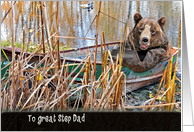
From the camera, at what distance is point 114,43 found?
2.60 m

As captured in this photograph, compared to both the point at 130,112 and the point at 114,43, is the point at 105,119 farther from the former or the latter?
the point at 114,43

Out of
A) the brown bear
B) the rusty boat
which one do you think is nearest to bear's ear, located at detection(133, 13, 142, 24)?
the brown bear

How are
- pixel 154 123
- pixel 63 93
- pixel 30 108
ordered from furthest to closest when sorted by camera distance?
1. pixel 154 123
2. pixel 30 108
3. pixel 63 93

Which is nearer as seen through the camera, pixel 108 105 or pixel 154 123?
pixel 108 105

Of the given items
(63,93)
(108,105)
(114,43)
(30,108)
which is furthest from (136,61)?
(30,108)

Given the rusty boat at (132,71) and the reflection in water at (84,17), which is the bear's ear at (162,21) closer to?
the reflection in water at (84,17)

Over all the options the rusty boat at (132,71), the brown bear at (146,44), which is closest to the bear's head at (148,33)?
the brown bear at (146,44)

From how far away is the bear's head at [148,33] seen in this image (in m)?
2.50

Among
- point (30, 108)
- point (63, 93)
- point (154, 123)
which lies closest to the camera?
point (63, 93)

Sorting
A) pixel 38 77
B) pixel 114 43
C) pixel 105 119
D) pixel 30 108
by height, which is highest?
pixel 114 43

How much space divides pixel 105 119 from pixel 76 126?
332 millimetres

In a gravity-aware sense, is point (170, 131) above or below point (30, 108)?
below

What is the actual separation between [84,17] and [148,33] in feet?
2.80

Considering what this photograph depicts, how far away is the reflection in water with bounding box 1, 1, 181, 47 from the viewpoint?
7.66ft
